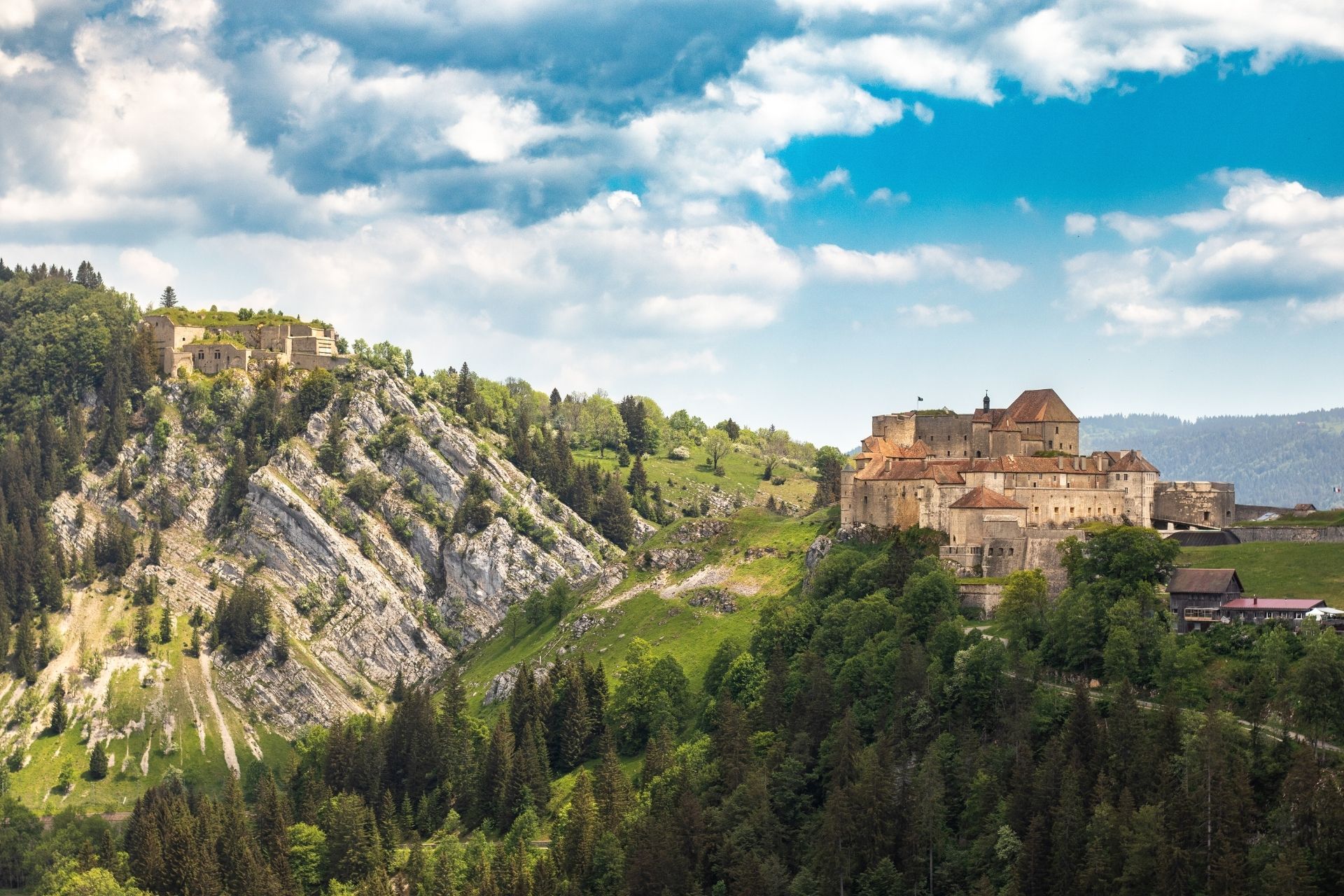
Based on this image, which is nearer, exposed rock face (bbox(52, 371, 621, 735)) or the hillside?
the hillside

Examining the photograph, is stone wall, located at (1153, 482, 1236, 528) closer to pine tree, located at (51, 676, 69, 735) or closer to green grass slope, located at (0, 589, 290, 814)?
green grass slope, located at (0, 589, 290, 814)

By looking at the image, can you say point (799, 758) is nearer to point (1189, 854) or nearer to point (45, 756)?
point (1189, 854)

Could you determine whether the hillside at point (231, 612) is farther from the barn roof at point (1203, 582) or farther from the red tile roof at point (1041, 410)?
the barn roof at point (1203, 582)

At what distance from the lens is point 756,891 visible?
96750mm

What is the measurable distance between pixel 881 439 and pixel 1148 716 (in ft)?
171

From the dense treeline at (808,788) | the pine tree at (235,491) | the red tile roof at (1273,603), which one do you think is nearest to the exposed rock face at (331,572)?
the pine tree at (235,491)

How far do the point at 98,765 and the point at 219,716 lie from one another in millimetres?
14921

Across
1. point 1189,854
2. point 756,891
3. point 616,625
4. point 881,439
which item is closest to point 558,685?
point 616,625

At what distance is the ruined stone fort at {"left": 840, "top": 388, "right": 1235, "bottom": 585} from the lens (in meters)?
119

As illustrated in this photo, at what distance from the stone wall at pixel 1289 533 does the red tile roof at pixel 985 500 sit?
53.2 ft

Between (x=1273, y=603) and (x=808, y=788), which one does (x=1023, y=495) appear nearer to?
(x=1273, y=603)

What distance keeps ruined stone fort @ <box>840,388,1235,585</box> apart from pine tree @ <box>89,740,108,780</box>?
88.8 meters

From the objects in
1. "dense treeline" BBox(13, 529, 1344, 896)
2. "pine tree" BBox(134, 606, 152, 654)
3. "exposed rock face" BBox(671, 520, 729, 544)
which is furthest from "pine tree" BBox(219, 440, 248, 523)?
"exposed rock face" BBox(671, 520, 729, 544)

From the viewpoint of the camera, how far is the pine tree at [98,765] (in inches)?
6526
